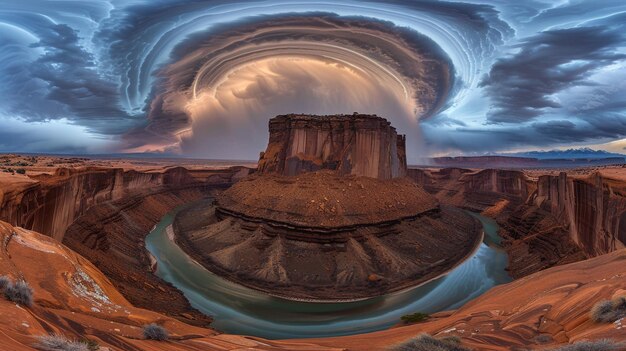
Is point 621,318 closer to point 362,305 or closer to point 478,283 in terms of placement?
point 362,305

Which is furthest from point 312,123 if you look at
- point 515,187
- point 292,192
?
point 515,187

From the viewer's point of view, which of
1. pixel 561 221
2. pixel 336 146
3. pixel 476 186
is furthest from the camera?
pixel 476 186

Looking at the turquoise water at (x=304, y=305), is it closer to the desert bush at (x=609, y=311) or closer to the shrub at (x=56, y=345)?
the desert bush at (x=609, y=311)

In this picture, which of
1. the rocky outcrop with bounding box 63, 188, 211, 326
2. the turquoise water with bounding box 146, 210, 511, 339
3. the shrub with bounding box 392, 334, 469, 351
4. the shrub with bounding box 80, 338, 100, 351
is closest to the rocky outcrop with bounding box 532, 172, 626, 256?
the turquoise water with bounding box 146, 210, 511, 339

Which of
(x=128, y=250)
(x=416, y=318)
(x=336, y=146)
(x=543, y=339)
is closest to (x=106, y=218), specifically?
(x=128, y=250)

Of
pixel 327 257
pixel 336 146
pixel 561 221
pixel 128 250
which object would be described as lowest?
pixel 128 250

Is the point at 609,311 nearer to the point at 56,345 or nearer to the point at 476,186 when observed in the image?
the point at 56,345

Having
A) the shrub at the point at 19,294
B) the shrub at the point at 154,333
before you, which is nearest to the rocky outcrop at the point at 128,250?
the shrub at the point at 154,333
